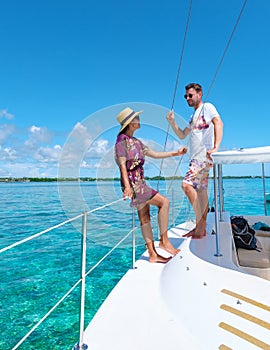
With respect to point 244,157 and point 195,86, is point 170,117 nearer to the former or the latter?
point 195,86

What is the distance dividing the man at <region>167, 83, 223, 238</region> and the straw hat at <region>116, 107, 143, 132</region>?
0.52 meters

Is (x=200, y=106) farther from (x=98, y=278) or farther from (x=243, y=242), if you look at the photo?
(x=98, y=278)

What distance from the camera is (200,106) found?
6.97ft

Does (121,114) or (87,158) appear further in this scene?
(87,158)

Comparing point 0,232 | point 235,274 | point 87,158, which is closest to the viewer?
point 235,274

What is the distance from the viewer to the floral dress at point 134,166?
6.07 ft

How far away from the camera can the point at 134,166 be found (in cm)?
189

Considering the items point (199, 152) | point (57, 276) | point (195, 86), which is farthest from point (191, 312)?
point (57, 276)

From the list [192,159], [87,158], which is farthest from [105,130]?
[192,159]

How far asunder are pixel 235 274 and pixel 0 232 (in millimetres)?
Answer: 6373

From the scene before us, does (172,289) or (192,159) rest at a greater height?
(192,159)

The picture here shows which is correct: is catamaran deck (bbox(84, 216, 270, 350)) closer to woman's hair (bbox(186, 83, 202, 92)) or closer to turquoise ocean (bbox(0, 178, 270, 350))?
turquoise ocean (bbox(0, 178, 270, 350))

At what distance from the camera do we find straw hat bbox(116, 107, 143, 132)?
Answer: 1869 millimetres

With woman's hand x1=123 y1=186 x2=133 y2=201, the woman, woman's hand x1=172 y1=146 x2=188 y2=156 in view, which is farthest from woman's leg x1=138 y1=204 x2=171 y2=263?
woman's hand x1=172 y1=146 x2=188 y2=156
